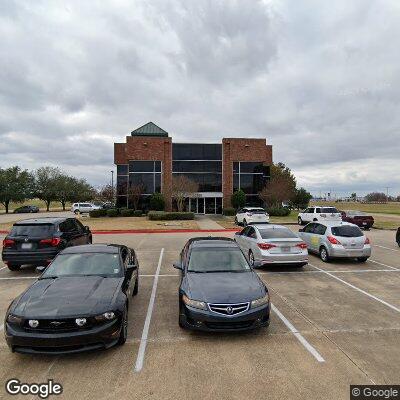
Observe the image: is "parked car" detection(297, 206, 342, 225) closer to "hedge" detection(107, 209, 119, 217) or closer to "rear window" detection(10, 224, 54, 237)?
"hedge" detection(107, 209, 119, 217)

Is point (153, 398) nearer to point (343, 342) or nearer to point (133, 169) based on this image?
point (343, 342)

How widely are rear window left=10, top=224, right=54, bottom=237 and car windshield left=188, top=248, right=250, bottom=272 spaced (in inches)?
206

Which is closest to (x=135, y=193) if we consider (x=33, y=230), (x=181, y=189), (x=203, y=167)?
(x=181, y=189)

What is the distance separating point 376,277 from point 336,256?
1.87m

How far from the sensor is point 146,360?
4.84 m

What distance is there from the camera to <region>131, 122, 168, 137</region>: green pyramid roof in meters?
49.2

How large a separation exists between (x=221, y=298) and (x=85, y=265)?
272 cm

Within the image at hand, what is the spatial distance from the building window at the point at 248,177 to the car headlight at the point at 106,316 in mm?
41460

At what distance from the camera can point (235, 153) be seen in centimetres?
4578

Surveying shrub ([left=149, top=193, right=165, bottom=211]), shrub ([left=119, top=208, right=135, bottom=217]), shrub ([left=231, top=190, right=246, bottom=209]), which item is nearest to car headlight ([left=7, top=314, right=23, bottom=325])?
shrub ([left=119, top=208, right=135, bottom=217])

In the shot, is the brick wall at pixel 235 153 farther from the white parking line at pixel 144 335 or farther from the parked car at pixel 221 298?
the parked car at pixel 221 298

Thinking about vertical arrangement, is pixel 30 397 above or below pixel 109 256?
below

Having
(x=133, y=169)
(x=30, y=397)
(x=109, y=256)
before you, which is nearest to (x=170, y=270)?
(x=109, y=256)

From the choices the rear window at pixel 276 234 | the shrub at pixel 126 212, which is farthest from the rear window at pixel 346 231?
the shrub at pixel 126 212
